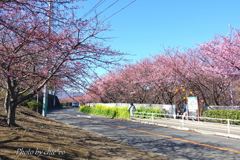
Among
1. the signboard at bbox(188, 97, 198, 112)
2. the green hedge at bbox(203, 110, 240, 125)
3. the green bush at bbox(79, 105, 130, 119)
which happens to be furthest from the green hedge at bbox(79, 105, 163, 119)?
the green hedge at bbox(203, 110, 240, 125)

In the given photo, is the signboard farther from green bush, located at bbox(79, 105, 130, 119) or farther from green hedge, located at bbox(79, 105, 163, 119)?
green bush, located at bbox(79, 105, 130, 119)

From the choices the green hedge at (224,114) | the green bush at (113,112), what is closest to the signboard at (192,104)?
the green hedge at (224,114)

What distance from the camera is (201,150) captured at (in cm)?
755

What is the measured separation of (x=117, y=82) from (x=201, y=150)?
21.0 m

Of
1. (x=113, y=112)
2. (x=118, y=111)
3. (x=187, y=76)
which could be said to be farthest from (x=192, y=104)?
(x=113, y=112)

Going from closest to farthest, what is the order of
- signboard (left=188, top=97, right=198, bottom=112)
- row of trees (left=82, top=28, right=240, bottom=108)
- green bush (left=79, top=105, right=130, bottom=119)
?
1. row of trees (left=82, top=28, right=240, bottom=108)
2. signboard (left=188, top=97, right=198, bottom=112)
3. green bush (left=79, top=105, right=130, bottom=119)

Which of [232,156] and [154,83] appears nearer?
[232,156]

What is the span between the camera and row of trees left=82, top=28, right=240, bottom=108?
13391 mm

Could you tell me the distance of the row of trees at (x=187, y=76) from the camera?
43.9 feet

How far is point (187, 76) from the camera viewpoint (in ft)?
59.3

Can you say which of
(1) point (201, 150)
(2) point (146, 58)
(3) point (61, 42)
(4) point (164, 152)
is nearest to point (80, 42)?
(3) point (61, 42)

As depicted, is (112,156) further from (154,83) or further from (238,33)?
(154,83)

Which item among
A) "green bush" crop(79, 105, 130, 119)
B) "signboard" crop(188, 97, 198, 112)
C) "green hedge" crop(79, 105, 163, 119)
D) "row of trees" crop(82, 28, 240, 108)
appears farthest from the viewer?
"green bush" crop(79, 105, 130, 119)

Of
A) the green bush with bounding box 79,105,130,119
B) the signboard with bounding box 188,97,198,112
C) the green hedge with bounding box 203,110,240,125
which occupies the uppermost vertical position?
the signboard with bounding box 188,97,198,112
